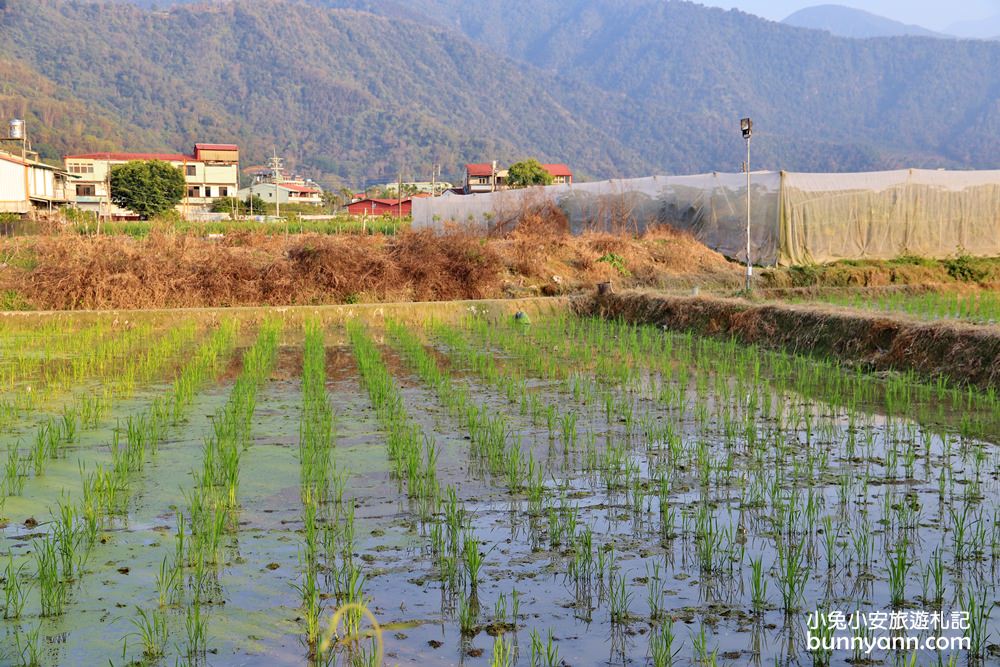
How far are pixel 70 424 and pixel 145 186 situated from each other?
1757 inches

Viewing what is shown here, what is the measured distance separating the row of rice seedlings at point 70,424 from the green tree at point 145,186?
39.4 metres

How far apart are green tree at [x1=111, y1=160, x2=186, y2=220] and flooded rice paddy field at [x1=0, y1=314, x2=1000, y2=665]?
4176cm

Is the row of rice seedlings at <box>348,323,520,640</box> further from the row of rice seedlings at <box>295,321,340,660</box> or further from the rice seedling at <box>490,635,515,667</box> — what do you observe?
the row of rice seedlings at <box>295,321,340,660</box>

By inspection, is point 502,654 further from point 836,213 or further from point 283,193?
point 283,193

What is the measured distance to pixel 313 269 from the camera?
12.5 meters

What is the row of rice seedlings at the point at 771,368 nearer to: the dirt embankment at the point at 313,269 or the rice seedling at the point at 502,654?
the dirt embankment at the point at 313,269

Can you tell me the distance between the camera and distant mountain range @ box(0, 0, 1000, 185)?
384ft

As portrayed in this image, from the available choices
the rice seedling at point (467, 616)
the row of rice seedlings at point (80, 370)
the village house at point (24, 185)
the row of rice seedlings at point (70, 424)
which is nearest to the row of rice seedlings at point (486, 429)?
the rice seedling at point (467, 616)

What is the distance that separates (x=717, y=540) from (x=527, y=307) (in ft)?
29.2

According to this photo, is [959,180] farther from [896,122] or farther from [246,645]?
[896,122]

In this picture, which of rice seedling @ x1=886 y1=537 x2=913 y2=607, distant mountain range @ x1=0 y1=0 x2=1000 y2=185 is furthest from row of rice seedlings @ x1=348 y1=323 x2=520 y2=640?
distant mountain range @ x1=0 y1=0 x2=1000 y2=185

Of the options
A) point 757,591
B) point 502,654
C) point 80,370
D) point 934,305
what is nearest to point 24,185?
point 80,370

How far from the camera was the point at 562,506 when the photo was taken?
3.67 meters

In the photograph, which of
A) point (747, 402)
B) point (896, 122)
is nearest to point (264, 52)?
point (896, 122)
